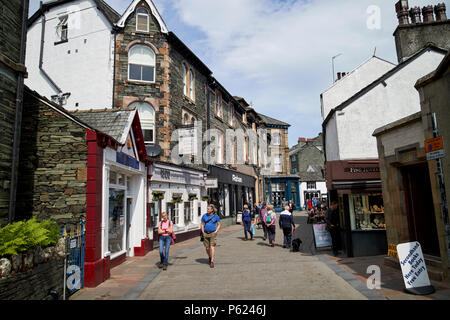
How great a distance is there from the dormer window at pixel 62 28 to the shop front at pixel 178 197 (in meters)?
9.62

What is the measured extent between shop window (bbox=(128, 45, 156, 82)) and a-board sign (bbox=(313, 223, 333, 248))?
1069cm

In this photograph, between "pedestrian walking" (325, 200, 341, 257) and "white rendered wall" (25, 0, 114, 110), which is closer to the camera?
"pedestrian walking" (325, 200, 341, 257)

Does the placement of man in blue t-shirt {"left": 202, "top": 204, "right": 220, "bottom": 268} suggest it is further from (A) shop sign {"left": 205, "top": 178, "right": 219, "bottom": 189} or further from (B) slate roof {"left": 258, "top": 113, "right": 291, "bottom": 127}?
(B) slate roof {"left": 258, "top": 113, "right": 291, "bottom": 127}

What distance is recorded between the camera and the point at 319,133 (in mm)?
60938

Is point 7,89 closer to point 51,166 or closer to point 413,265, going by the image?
point 51,166

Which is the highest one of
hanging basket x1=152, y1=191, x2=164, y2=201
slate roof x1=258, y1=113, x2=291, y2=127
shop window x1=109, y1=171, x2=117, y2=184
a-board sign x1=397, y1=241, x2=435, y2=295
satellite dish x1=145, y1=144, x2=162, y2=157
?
slate roof x1=258, y1=113, x2=291, y2=127

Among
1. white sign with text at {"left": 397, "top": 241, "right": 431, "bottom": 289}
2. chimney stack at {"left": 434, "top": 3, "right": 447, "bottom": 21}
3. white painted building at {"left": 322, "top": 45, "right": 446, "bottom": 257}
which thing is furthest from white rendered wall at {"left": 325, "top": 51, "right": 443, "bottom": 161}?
white sign with text at {"left": 397, "top": 241, "right": 431, "bottom": 289}

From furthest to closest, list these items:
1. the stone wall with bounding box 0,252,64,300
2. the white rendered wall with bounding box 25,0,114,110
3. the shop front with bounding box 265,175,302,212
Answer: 1. the shop front with bounding box 265,175,302,212
2. the white rendered wall with bounding box 25,0,114,110
3. the stone wall with bounding box 0,252,64,300

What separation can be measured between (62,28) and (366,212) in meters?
17.9

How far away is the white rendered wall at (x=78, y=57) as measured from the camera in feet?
53.2

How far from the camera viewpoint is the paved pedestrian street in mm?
6629

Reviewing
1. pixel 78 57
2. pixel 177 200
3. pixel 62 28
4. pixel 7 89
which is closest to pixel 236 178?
pixel 177 200

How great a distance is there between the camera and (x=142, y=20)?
16891mm

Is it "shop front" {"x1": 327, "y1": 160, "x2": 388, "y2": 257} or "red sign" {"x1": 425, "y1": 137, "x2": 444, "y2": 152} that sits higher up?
"red sign" {"x1": 425, "y1": 137, "x2": 444, "y2": 152}
